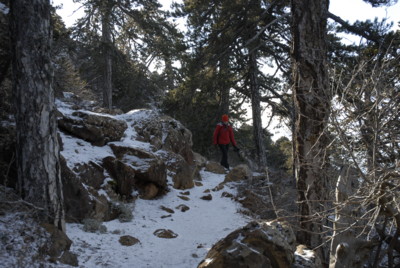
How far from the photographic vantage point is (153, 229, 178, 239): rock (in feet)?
19.6

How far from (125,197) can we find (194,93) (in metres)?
5.84

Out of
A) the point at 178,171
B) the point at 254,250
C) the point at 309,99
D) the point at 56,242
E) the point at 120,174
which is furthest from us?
the point at 178,171

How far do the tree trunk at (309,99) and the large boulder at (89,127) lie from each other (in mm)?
4976

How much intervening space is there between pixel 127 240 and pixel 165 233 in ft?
2.70

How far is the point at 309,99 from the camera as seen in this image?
4.69m

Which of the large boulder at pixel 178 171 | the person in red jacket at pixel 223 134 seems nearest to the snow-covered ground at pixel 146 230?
the large boulder at pixel 178 171

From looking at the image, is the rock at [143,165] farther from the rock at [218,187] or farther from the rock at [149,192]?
the rock at [218,187]

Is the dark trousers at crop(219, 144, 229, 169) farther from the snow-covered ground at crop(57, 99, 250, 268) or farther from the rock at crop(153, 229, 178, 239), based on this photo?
the rock at crop(153, 229, 178, 239)

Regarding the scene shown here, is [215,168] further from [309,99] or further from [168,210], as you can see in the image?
[309,99]

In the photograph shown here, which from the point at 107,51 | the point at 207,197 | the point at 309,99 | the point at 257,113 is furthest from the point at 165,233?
the point at 107,51

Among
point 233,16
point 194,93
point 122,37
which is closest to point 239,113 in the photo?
point 194,93

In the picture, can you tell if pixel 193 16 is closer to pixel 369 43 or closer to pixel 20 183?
pixel 369 43

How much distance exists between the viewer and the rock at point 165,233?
19.6 ft

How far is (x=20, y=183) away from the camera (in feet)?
14.9
